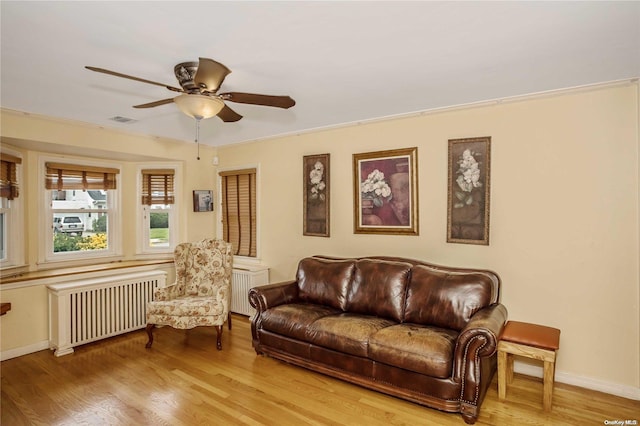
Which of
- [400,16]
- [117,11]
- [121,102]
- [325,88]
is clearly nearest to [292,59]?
[325,88]

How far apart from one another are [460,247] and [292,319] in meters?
1.76

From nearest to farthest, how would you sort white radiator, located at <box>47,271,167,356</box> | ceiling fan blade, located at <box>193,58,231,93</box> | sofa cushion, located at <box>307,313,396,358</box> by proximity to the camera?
ceiling fan blade, located at <box>193,58,231,93</box>, sofa cushion, located at <box>307,313,396,358</box>, white radiator, located at <box>47,271,167,356</box>

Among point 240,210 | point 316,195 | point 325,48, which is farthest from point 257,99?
point 240,210

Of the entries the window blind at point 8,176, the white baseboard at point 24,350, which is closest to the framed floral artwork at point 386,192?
the white baseboard at point 24,350

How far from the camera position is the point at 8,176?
3734 millimetres

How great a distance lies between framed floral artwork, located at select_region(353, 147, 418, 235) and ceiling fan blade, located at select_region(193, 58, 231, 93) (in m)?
2.08

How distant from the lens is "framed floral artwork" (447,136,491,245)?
3262 mm

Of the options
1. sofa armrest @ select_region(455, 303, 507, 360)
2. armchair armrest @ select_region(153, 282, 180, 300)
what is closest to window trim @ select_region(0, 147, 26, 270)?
armchair armrest @ select_region(153, 282, 180, 300)

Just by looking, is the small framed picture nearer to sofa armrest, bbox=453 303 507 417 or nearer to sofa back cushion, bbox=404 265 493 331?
sofa back cushion, bbox=404 265 493 331

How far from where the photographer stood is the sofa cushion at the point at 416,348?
2.52 metres

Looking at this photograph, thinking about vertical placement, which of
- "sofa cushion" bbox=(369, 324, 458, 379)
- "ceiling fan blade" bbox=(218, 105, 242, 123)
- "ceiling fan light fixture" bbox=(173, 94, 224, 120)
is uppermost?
"ceiling fan blade" bbox=(218, 105, 242, 123)

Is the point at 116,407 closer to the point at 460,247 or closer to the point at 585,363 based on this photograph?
the point at 460,247

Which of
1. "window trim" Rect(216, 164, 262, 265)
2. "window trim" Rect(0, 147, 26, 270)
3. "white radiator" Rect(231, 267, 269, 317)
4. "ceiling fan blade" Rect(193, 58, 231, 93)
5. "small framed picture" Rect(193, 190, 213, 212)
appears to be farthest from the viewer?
"small framed picture" Rect(193, 190, 213, 212)

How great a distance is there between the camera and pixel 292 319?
10.9 ft
